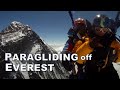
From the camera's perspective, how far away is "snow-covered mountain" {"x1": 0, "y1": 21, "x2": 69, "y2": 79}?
10.9 ft

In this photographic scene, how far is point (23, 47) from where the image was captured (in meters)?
3.37

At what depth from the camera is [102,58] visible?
11.1 ft

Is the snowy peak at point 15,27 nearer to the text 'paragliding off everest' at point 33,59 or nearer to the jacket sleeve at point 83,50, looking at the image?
the text 'paragliding off everest' at point 33,59

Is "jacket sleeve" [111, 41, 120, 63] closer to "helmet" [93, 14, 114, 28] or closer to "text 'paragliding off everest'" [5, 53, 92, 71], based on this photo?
"helmet" [93, 14, 114, 28]

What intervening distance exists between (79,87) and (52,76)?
1.45 feet

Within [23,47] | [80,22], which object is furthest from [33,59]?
[80,22]

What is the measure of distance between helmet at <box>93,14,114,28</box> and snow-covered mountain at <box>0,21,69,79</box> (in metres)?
0.62

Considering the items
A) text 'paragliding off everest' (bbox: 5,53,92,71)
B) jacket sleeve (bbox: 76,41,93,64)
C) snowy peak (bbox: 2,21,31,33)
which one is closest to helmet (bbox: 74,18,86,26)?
jacket sleeve (bbox: 76,41,93,64)

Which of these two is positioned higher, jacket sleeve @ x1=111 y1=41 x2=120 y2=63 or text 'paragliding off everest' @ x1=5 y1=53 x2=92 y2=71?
jacket sleeve @ x1=111 y1=41 x2=120 y2=63

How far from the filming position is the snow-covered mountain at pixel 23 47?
3.34 m

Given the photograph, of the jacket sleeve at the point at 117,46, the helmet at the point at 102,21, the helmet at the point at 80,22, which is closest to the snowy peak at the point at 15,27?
the helmet at the point at 80,22

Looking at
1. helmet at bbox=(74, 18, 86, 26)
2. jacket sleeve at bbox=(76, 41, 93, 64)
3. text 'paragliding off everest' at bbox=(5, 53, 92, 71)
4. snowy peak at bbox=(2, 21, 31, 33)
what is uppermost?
helmet at bbox=(74, 18, 86, 26)
